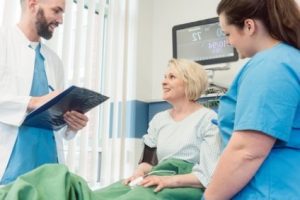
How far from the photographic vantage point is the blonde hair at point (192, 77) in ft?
5.82

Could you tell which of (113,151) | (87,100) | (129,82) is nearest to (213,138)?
(87,100)

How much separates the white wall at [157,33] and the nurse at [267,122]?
174 cm

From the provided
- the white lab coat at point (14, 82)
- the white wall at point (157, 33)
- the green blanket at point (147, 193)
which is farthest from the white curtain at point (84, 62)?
the green blanket at point (147, 193)

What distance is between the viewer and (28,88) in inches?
59.4

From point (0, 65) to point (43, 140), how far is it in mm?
350

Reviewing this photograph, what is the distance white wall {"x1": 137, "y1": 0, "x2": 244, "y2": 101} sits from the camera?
2711 mm

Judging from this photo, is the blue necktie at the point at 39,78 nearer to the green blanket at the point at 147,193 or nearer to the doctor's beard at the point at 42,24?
the doctor's beard at the point at 42,24

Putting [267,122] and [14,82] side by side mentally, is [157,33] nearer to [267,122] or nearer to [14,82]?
[14,82]

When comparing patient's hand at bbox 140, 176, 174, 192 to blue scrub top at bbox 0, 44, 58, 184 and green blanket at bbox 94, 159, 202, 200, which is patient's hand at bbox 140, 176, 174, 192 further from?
blue scrub top at bbox 0, 44, 58, 184

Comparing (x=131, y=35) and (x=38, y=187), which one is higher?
(x=131, y=35)

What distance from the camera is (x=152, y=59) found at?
9.35 ft

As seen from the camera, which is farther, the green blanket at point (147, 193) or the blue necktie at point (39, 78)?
the blue necktie at point (39, 78)

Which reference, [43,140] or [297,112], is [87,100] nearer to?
[43,140]

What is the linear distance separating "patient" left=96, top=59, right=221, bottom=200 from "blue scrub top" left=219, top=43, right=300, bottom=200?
0.38 meters
